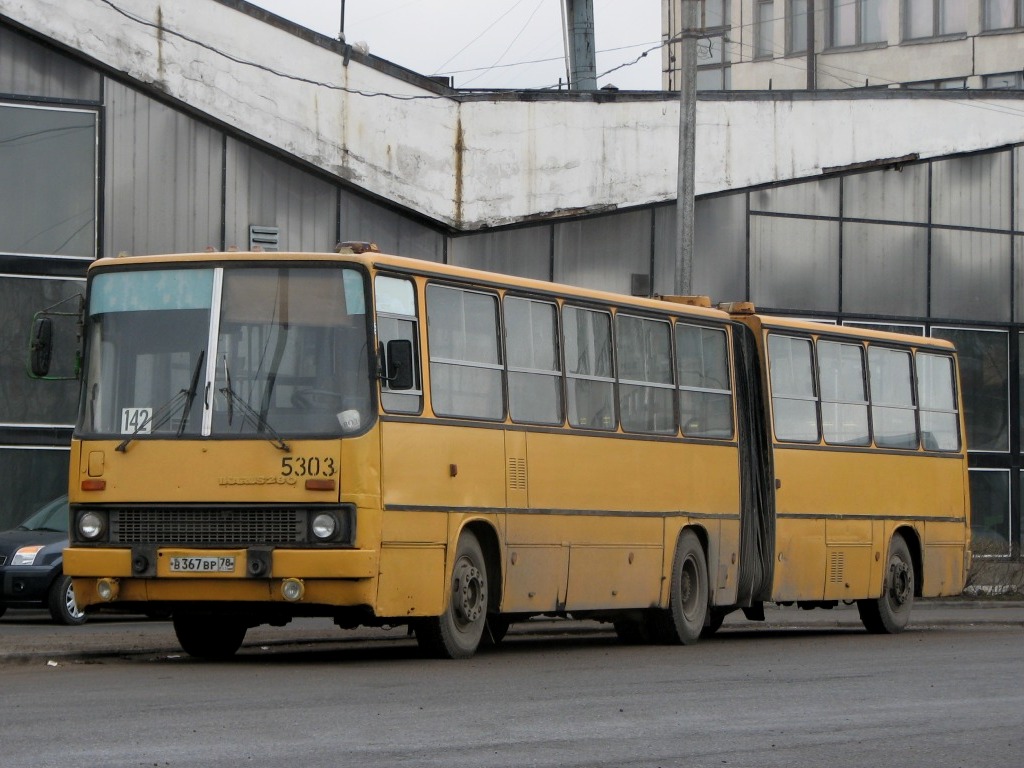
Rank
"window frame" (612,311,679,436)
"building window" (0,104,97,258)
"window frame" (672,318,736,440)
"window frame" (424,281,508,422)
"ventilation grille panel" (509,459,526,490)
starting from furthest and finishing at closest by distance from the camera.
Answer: "building window" (0,104,97,258) → "window frame" (672,318,736,440) → "window frame" (612,311,679,436) → "ventilation grille panel" (509,459,526,490) → "window frame" (424,281,508,422)

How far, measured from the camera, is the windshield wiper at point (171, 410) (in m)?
13.9

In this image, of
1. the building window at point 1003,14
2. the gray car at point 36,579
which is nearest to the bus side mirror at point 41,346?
the gray car at point 36,579

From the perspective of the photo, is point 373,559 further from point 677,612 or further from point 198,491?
point 677,612

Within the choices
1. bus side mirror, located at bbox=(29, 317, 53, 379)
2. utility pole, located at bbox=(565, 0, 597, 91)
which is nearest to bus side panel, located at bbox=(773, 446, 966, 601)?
bus side mirror, located at bbox=(29, 317, 53, 379)

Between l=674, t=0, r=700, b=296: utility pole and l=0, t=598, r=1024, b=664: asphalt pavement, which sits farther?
l=674, t=0, r=700, b=296: utility pole

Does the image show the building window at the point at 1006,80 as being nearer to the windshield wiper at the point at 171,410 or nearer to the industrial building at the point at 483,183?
the industrial building at the point at 483,183

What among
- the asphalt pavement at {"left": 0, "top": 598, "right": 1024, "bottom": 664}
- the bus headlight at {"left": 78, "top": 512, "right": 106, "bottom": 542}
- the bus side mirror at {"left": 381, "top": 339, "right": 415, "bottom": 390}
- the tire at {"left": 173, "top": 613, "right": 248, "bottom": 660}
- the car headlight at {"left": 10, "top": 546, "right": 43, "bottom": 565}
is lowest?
the asphalt pavement at {"left": 0, "top": 598, "right": 1024, "bottom": 664}

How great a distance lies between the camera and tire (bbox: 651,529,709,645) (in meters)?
17.9

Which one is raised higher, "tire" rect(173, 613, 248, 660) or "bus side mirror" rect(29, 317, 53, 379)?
"bus side mirror" rect(29, 317, 53, 379)

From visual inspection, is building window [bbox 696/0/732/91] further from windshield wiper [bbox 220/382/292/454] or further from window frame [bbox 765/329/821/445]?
windshield wiper [bbox 220/382/292/454]

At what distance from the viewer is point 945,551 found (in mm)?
22547

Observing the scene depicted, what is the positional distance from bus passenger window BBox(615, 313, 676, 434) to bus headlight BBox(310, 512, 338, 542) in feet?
14.0

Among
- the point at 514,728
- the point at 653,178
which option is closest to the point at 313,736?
the point at 514,728

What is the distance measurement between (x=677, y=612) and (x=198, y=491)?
572 cm
